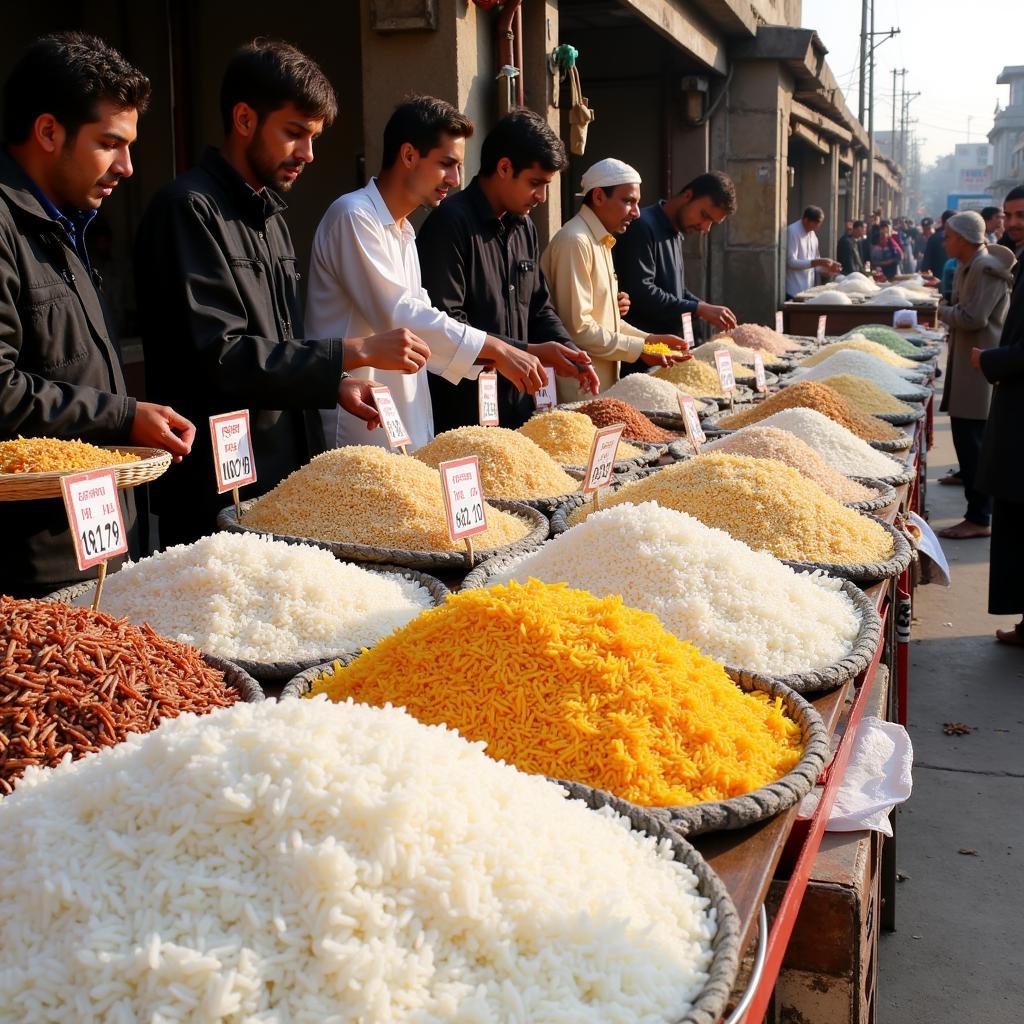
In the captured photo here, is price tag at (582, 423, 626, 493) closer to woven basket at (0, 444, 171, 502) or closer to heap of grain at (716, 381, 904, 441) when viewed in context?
woven basket at (0, 444, 171, 502)

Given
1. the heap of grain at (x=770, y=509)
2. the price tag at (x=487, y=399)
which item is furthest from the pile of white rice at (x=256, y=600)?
the price tag at (x=487, y=399)

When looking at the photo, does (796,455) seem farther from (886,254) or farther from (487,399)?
(886,254)

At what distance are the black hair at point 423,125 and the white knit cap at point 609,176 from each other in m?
1.42

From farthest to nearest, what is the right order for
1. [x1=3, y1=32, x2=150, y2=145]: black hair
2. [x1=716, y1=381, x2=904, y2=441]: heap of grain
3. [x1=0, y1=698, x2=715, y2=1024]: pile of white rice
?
[x1=716, y1=381, x2=904, y2=441]: heap of grain → [x1=3, y1=32, x2=150, y2=145]: black hair → [x1=0, y1=698, x2=715, y2=1024]: pile of white rice

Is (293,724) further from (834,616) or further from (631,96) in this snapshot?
(631,96)

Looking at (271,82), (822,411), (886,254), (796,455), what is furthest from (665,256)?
(886,254)

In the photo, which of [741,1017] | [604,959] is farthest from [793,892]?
[604,959]

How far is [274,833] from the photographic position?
84 centimetres

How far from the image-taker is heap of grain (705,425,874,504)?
240cm

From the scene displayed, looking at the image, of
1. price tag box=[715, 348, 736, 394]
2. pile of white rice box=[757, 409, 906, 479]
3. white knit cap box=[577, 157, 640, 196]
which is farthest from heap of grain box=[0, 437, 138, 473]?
white knit cap box=[577, 157, 640, 196]

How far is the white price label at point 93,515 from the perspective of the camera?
1.37 metres

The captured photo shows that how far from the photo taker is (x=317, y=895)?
0.80m

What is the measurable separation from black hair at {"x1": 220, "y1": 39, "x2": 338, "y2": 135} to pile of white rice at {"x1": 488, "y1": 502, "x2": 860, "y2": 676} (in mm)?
1157

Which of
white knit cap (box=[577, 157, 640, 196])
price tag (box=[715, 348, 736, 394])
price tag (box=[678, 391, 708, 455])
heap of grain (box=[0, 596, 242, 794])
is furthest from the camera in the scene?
white knit cap (box=[577, 157, 640, 196])
